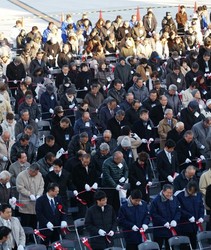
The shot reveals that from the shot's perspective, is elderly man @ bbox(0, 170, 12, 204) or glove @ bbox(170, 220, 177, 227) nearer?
glove @ bbox(170, 220, 177, 227)

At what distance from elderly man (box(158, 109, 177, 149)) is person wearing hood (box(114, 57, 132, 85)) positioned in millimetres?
5047

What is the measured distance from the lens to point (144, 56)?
99.8ft

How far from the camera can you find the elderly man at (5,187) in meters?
19.2

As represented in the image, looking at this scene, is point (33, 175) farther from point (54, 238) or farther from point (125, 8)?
point (125, 8)

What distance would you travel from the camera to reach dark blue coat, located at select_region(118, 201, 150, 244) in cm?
1841

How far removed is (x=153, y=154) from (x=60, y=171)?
3683 mm

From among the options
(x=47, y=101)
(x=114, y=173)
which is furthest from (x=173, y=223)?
(x=47, y=101)

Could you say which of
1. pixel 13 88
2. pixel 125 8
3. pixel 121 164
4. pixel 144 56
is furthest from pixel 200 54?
pixel 125 8

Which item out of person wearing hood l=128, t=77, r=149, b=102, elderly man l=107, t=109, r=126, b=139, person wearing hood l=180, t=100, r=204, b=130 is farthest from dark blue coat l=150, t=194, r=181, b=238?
person wearing hood l=128, t=77, r=149, b=102

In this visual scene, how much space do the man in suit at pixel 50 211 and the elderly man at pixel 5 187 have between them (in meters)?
0.93

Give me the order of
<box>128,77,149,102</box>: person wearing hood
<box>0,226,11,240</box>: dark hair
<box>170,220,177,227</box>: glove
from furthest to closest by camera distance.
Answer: <box>128,77,149,102</box>: person wearing hood
<box>170,220,177,227</box>: glove
<box>0,226,11,240</box>: dark hair

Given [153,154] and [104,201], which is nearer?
[104,201]

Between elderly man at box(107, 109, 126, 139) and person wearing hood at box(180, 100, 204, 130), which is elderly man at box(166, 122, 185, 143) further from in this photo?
elderly man at box(107, 109, 126, 139)

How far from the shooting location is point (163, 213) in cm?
1862
